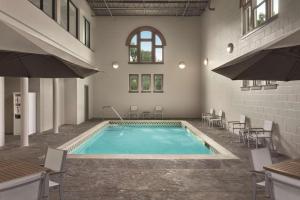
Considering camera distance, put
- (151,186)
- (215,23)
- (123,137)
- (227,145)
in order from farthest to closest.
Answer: (215,23), (123,137), (227,145), (151,186)

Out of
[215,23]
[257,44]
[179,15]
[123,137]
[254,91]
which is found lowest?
[123,137]

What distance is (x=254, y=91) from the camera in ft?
24.5

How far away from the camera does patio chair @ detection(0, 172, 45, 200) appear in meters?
1.76

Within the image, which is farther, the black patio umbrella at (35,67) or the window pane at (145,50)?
the window pane at (145,50)

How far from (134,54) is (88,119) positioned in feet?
13.4

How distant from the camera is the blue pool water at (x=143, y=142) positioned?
826 centimetres

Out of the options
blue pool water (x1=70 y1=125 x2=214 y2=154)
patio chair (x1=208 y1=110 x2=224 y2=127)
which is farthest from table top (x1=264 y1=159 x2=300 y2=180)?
patio chair (x1=208 y1=110 x2=224 y2=127)

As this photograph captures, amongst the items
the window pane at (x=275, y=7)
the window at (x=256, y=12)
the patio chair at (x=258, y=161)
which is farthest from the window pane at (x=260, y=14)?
the patio chair at (x=258, y=161)

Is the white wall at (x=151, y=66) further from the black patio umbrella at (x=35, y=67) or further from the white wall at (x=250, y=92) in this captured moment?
the black patio umbrella at (x=35, y=67)

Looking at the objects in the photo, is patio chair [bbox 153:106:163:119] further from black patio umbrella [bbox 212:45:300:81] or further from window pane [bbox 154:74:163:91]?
black patio umbrella [bbox 212:45:300:81]

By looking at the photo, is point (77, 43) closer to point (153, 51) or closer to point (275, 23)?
point (153, 51)

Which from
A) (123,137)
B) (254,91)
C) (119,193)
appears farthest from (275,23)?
(123,137)

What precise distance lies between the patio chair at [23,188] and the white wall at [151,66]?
502 inches

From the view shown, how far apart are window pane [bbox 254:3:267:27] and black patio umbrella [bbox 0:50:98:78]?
5.35 meters
